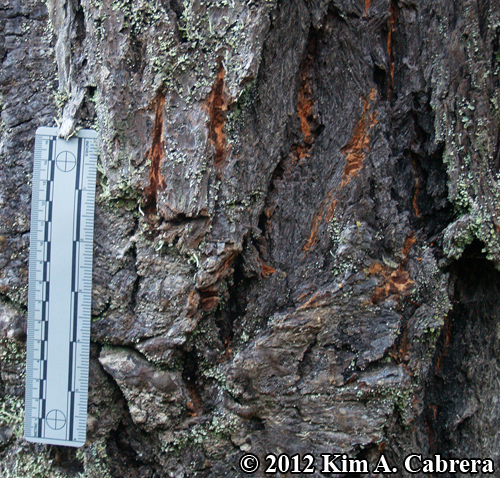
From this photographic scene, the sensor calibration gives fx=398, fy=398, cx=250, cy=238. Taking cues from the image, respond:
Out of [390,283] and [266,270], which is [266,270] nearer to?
[266,270]

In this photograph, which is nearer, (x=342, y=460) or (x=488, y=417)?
(x=342, y=460)

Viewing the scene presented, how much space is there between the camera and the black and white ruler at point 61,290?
1651mm

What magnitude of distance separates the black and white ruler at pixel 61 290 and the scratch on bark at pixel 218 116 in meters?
0.52

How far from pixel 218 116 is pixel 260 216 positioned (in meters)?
0.44

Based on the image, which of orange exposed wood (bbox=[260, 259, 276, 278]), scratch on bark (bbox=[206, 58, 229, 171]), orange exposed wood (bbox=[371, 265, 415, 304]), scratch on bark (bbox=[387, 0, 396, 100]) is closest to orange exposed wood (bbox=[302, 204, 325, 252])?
orange exposed wood (bbox=[260, 259, 276, 278])

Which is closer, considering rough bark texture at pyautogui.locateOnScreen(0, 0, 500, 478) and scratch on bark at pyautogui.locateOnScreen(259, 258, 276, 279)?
rough bark texture at pyautogui.locateOnScreen(0, 0, 500, 478)

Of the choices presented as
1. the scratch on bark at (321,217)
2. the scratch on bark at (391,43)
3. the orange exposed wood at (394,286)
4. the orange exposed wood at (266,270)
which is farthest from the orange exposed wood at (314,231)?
the scratch on bark at (391,43)

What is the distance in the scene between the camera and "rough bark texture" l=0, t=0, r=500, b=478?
1557mm

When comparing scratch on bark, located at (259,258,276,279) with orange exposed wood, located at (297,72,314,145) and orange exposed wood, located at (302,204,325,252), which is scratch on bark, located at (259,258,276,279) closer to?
orange exposed wood, located at (302,204,325,252)

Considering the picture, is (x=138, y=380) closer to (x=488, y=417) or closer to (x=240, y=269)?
(x=240, y=269)

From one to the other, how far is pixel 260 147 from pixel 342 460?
4.32 ft

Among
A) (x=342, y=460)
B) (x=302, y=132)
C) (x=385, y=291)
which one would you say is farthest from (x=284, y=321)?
(x=302, y=132)

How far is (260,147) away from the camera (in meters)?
1.63

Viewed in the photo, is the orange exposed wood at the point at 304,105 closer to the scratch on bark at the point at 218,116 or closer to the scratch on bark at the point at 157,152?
the scratch on bark at the point at 218,116
